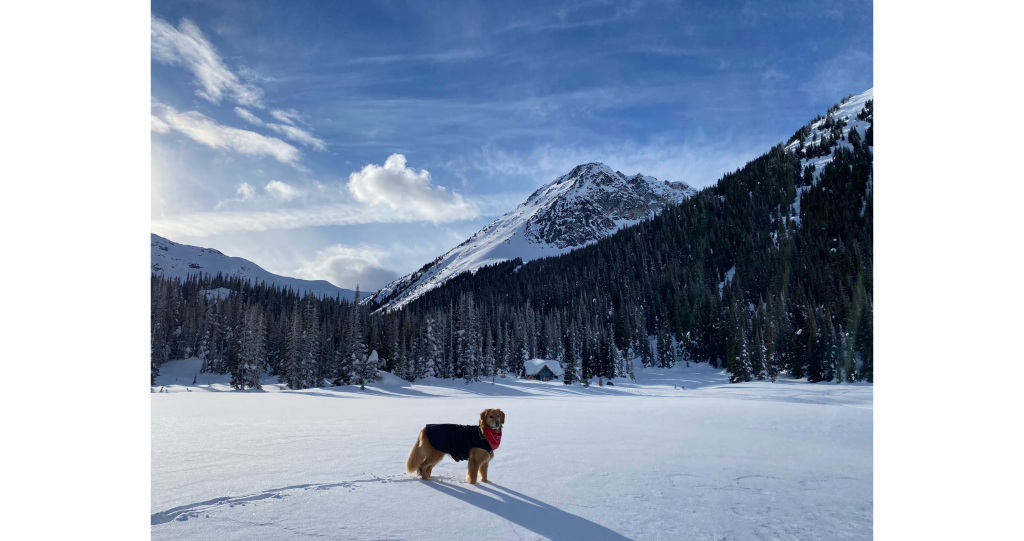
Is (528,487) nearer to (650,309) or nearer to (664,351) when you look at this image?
(664,351)

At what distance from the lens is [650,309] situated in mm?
99188

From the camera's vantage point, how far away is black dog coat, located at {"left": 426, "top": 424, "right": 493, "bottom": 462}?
19.6 ft

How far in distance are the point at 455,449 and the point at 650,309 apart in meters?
98.6

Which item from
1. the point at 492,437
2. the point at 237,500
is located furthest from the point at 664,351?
the point at 237,500

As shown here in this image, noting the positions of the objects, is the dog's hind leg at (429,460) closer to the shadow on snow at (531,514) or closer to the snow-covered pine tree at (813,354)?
the shadow on snow at (531,514)

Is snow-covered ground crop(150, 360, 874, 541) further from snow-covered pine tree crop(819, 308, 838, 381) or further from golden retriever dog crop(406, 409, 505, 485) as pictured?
snow-covered pine tree crop(819, 308, 838, 381)

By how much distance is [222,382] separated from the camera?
55.6 m

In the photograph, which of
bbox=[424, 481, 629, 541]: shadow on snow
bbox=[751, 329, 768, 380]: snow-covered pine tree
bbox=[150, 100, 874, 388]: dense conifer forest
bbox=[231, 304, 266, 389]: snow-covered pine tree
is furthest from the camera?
bbox=[751, 329, 768, 380]: snow-covered pine tree

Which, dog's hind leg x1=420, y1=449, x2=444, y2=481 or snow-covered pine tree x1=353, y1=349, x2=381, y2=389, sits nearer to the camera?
dog's hind leg x1=420, y1=449, x2=444, y2=481

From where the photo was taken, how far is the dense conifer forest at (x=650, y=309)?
156 feet

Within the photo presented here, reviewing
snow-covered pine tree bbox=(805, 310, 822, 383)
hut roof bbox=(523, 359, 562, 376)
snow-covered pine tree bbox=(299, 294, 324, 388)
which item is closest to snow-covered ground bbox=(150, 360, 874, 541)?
snow-covered pine tree bbox=(299, 294, 324, 388)

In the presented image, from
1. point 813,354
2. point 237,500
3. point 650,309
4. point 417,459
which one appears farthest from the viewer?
point 650,309
